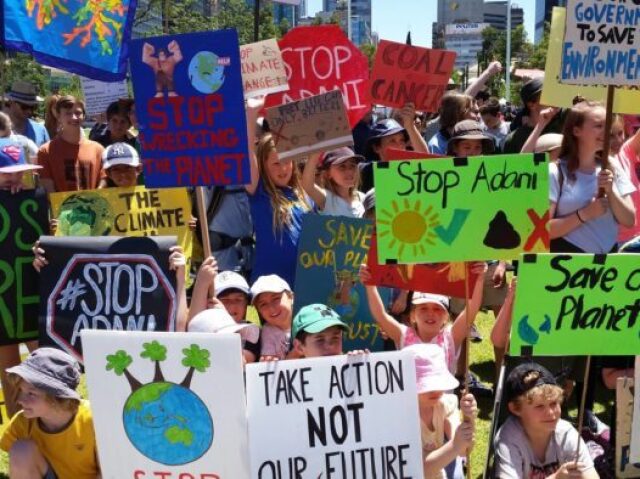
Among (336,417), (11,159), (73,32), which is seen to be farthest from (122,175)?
(336,417)

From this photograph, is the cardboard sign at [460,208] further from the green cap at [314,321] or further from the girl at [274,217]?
the girl at [274,217]

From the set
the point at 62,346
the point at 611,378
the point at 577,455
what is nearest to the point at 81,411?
the point at 62,346

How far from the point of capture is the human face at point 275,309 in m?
4.65

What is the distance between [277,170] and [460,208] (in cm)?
168

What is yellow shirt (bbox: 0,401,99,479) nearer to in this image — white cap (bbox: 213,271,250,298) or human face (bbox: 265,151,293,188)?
white cap (bbox: 213,271,250,298)

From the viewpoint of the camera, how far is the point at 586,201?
4664 millimetres

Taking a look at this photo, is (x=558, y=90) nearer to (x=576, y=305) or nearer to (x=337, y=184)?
(x=337, y=184)

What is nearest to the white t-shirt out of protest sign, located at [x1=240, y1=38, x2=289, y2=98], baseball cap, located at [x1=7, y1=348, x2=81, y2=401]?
protest sign, located at [x1=240, y1=38, x2=289, y2=98]

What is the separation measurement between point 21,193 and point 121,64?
1262 mm

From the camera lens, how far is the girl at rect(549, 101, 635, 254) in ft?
15.2

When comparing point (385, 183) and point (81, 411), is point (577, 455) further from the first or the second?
point (81, 411)

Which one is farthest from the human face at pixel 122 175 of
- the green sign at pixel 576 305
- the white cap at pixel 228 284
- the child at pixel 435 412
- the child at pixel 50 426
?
the green sign at pixel 576 305

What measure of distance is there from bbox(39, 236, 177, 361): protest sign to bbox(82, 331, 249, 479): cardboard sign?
884mm

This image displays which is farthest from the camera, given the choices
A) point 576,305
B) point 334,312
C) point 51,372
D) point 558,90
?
point 558,90
